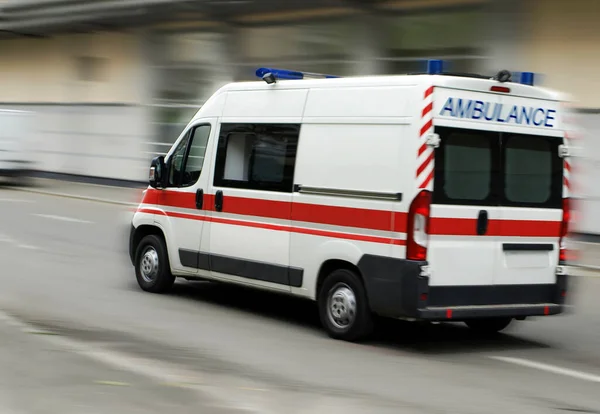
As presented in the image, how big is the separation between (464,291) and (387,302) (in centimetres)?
62

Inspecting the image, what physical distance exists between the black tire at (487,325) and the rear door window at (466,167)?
1423 mm

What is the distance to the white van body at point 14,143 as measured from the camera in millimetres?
28594

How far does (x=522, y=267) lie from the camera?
894 cm

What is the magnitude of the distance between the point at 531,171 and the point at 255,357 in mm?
2822

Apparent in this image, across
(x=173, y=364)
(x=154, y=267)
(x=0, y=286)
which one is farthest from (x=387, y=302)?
(x=0, y=286)

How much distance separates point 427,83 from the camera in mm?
8250

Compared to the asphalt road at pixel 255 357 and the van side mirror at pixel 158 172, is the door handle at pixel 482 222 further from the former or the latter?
the van side mirror at pixel 158 172

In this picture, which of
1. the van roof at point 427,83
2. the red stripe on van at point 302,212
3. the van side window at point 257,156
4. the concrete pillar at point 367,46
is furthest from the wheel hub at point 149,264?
the concrete pillar at point 367,46

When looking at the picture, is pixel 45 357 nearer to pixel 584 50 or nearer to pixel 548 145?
pixel 548 145

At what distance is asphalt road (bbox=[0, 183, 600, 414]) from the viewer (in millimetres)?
6652

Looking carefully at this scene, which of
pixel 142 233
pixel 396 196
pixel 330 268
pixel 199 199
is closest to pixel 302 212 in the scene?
pixel 330 268

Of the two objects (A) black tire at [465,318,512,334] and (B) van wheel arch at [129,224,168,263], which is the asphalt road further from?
(B) van wheel arch at [129,224,168,263]

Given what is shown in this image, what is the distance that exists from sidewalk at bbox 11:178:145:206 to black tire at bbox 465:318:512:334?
16.6 metres

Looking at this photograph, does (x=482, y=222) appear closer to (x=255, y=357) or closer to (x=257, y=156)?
(x=255, y=357)
